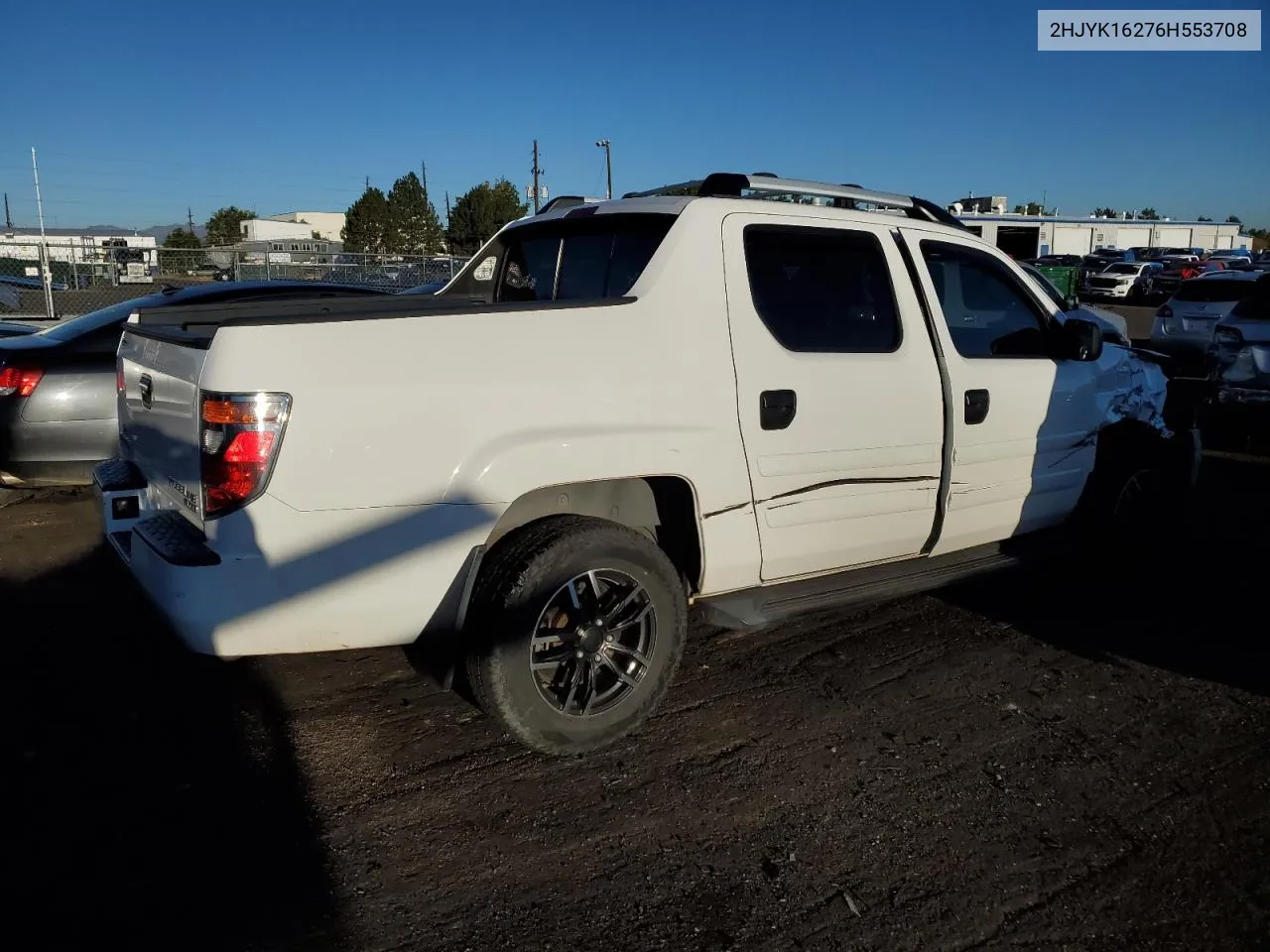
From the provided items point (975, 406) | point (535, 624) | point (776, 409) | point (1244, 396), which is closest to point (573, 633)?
point (535, 624)

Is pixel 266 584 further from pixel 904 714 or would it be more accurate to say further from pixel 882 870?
pixel 904 714

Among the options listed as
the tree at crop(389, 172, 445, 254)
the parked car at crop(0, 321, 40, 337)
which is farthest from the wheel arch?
the tree at crop(389, 172, 445, 254)

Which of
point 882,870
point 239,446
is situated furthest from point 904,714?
point 239,446

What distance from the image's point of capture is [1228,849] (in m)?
3.06

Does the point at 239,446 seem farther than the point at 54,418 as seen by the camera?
No

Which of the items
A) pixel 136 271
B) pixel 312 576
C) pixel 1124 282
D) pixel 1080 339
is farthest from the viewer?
pixel 1124 282

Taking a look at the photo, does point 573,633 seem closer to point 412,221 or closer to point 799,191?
point 799,191

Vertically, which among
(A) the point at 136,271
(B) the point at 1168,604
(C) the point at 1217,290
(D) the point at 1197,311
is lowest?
(B) the point at 1168,604

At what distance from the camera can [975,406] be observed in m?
4.39

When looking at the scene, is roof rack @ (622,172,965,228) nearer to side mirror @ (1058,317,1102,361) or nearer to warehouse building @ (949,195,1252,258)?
side mirror @ (1058,317,1102,361)

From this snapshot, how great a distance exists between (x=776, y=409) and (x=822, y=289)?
705 millimetres

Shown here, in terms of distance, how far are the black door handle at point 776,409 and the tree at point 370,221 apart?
2450 inches

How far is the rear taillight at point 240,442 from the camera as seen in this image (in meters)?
2.95

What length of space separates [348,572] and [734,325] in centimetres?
162
